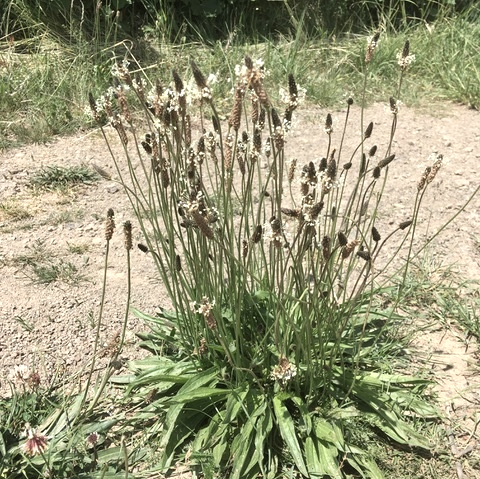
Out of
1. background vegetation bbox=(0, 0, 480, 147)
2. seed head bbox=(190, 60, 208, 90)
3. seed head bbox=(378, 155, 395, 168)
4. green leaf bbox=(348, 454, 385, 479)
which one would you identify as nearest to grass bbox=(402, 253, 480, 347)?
green leaf bbox=(348, 454, 385, 479)

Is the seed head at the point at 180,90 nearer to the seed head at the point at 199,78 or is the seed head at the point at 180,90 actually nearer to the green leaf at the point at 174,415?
the seed head at the point at 199,78

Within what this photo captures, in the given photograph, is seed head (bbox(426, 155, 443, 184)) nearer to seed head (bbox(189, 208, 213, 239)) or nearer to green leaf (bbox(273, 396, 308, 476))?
seed head (bbox(189, 208, 213, 239))

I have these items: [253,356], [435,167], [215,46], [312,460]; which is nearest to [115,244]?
[253,356]

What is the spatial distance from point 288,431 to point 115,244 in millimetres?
1849

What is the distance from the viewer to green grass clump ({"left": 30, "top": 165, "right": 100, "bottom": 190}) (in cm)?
433

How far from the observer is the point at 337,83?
5.76 m

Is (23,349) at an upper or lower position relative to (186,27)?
lower

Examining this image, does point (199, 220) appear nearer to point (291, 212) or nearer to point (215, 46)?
point (291, 212)

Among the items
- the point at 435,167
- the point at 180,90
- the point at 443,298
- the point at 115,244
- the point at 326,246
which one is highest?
the point at 180,90

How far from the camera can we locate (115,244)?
378cm

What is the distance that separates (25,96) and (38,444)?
388cm

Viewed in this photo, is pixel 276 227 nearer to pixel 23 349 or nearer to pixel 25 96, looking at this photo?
pixel 23 349

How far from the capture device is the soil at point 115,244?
2.88 m

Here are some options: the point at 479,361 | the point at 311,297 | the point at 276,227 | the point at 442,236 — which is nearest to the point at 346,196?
the point at 442,236
